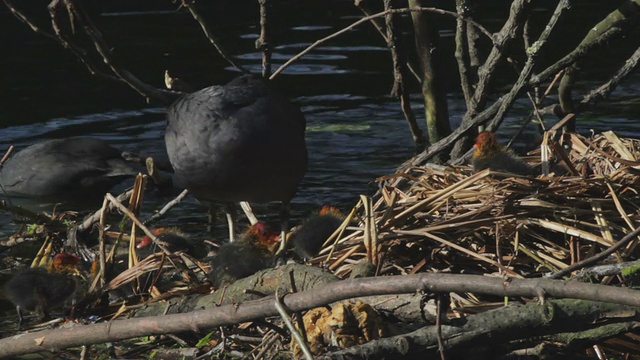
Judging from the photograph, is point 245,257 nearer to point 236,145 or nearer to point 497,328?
point 236,145

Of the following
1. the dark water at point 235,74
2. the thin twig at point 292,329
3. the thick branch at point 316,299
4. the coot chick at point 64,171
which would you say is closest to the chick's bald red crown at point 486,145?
the dark water at point 235,74

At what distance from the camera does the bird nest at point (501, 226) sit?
380 centimetres

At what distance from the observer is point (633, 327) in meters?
3.18

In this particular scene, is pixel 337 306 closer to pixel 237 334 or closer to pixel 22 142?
pixel 237 334

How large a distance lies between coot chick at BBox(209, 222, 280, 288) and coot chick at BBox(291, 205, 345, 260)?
4.5 inches

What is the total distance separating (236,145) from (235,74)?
510 cm

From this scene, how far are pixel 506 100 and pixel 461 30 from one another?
76cm

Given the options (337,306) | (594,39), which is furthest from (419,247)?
(594,39)

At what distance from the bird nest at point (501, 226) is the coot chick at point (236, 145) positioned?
0.93 meters

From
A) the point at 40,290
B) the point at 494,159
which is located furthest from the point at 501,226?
the point at 40,290

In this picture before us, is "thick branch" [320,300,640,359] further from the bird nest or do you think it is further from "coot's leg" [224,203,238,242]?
"coot's leg" [224,203,238,242]

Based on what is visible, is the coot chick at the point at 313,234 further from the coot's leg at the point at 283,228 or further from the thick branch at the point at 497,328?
the thick branch at the point at 497,328

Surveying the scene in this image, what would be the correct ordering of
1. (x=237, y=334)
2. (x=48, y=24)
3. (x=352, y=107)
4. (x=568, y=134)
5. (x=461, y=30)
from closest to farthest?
(x=237, y=334)
(x=568, y=134)
(x=461, y=30)
(x=352, y=107)
(x=48, y=24)

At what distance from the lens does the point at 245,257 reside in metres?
4.06
